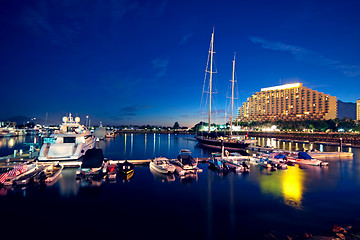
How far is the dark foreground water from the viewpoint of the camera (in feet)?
43.9

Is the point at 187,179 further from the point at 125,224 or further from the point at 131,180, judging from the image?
the point at 125,224

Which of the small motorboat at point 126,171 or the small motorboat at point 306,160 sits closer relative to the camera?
the small motorboat at point 126,171

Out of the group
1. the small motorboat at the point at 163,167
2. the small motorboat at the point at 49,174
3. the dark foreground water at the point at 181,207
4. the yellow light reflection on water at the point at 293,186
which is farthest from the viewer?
the small motorboat at the point at 163,167

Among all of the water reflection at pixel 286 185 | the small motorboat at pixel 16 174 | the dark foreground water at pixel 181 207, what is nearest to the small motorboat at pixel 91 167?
the dark foreground water at pixel 181 207

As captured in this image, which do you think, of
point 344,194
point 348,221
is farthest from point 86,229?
point 344,194

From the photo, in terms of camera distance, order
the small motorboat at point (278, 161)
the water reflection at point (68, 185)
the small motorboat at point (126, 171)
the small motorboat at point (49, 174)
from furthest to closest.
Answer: the small motorboat at point (278, 161), the small motorboat at point (126, 171), the small motorboat at point (49, 174), the water reflection at point (68, 185)

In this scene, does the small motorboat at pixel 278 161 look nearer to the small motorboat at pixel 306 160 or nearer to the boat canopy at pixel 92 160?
the small motorboat at pixel 306 160

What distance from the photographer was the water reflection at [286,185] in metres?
19.7

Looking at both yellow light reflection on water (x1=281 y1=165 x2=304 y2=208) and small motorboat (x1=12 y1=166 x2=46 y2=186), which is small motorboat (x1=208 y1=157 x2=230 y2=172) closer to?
yellow light reflection on water (x1=281 y1=165 x2=304 y2=208)

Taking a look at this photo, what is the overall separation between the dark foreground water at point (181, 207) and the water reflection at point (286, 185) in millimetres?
100

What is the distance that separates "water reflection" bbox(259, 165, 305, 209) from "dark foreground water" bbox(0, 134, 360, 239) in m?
0.10

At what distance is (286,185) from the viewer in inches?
945

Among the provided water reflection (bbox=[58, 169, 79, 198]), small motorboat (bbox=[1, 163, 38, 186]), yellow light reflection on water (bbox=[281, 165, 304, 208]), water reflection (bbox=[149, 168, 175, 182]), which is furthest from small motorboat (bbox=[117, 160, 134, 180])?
yellow light reflection on water (bbox=[281, 165, 304, 208])

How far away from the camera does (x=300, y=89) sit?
19312 cm
